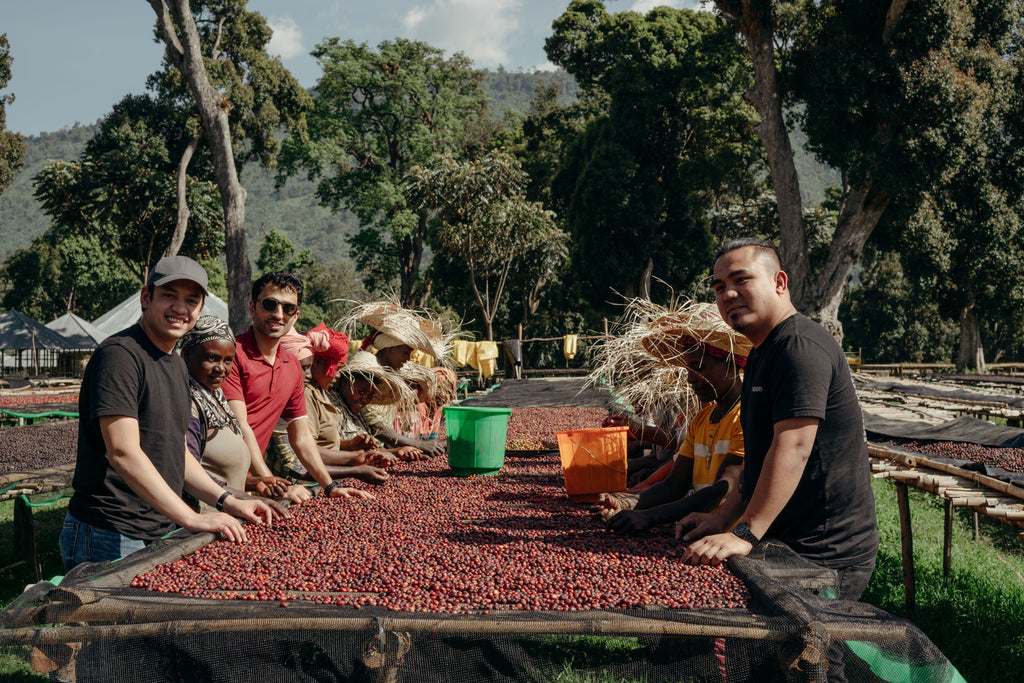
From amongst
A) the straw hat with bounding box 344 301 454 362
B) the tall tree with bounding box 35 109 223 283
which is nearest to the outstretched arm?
the straw hat with bounding box 344 301 454 362

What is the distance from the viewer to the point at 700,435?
2.69 metres

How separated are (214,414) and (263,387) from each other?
0.43 metres

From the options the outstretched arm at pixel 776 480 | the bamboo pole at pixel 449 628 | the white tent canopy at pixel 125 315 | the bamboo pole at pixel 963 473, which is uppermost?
the white tent canopy at pixel 125 315

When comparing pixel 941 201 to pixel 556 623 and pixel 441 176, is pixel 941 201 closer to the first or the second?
pixel 441 176

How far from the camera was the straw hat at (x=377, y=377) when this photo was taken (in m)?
4.32

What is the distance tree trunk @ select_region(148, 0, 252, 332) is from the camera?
10.8 meters

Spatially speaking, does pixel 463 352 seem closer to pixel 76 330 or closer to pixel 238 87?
pixel 238 87

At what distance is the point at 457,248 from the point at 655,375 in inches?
610

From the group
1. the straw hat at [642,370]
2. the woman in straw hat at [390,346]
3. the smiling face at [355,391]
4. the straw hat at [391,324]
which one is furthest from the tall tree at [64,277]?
the straw hat at [642,370]

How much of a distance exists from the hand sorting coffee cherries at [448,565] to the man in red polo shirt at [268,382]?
47 centimetres

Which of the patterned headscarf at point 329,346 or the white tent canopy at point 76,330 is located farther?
the white tent canopy at point 76,330

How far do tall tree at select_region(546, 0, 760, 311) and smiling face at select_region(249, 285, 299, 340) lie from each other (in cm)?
1802

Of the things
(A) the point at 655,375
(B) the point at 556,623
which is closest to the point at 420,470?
(A) the point at 655,375

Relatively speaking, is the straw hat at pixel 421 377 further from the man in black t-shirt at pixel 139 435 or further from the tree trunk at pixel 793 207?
the tree trunk at pixel 793 207
